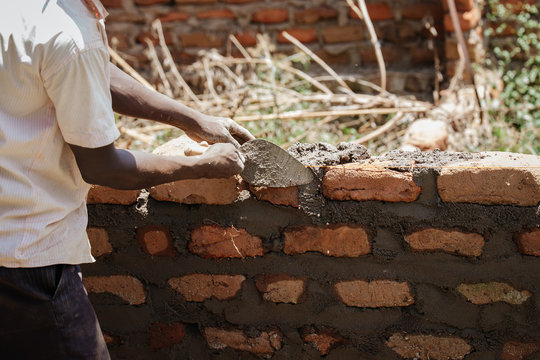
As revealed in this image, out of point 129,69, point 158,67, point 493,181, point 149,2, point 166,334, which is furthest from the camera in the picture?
point 149,2

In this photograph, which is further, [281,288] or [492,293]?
[281,288]

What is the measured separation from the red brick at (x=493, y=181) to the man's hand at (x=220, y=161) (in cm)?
61

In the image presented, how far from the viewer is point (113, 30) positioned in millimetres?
4727

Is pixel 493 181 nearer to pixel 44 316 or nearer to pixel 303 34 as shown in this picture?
pixel 44 316

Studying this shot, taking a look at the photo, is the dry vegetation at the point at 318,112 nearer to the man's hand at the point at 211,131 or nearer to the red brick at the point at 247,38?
the red brick at the point at 247,38

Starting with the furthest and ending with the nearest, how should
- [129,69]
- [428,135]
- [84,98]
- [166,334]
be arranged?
[129,69] → [428,135] → [166,334] → [84,98]

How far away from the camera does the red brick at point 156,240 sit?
1949mm

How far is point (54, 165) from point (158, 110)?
0.49 meters

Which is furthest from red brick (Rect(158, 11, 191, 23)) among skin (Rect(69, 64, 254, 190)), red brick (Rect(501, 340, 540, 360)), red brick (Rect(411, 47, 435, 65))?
red brick (Rect(501, 340, 540, 360))

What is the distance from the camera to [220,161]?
159cm

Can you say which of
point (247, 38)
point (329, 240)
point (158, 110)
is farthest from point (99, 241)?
point (247, 38)

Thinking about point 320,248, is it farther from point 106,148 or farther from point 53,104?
point 53,104

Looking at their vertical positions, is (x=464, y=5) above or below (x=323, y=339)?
above

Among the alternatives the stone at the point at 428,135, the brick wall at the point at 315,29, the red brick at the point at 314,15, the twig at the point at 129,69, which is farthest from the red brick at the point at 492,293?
the red brick at the point at 314,15
